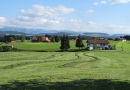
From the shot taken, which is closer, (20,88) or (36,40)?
(20,88)

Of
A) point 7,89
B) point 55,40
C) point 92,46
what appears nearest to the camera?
point 7,89

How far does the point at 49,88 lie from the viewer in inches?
448

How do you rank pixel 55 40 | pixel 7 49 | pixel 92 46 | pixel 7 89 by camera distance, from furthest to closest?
pixel 55 40 < pixel 92 46 < pixel 7 49 < pixel 7 89

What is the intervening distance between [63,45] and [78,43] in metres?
15.1

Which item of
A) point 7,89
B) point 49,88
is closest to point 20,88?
point 7,89

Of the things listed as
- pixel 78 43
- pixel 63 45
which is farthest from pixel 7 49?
pixel 78 43

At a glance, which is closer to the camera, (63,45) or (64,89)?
(64,89)

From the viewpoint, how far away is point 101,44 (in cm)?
11112

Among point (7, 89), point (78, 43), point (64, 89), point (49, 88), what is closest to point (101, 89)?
point (64, 89)

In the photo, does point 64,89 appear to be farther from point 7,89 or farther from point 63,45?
point 63,45

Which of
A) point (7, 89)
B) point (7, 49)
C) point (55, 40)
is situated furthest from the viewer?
point (55, 40)

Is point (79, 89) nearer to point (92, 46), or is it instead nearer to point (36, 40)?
point (92, 46)

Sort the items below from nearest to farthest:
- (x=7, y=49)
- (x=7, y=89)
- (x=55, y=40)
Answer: (x=7, y=89) < (x=7, y=49) < (x=55, y=40)

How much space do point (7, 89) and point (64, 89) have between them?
4959mm
